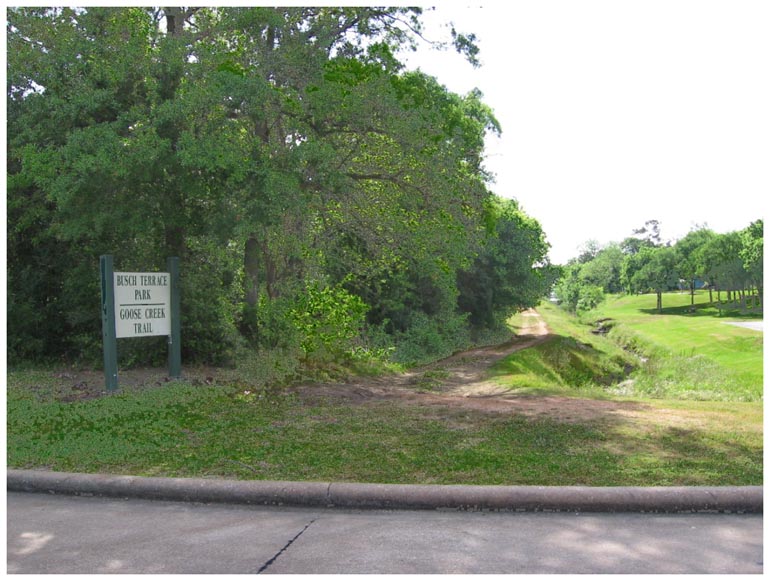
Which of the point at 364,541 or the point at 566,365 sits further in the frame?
the point at 566,365

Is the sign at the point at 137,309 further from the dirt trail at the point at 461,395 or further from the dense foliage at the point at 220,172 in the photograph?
the dirt trail at the point at 461,395

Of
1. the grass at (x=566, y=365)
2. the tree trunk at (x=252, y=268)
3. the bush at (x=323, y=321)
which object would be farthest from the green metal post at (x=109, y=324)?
the grass at (x=566, y=365)

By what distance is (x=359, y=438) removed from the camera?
753cm

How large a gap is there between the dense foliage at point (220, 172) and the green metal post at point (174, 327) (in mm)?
841

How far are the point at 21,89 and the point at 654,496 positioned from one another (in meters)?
13.6

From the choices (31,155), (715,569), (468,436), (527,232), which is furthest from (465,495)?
(527,232)

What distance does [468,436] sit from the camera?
754 cm

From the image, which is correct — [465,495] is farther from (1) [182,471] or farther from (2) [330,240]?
(2) [330,240]

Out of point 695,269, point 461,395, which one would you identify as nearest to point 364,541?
point 461,395

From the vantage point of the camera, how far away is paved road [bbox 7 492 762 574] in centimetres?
420

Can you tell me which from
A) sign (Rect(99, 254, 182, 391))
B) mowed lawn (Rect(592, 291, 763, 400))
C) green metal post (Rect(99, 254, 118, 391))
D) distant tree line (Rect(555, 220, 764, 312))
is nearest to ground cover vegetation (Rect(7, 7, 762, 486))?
green metal post (Rect(99, 254, 118, 391))

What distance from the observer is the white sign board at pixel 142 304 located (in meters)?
11.1

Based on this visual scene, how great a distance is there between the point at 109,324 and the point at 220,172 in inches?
123

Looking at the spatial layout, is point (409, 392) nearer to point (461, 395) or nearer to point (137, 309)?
point (461, 395)
